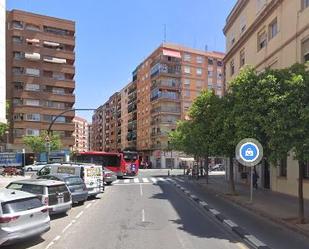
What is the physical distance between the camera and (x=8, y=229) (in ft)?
36.2

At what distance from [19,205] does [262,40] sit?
86.0ft

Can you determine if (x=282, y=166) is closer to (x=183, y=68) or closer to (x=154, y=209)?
(x=154, y=209)

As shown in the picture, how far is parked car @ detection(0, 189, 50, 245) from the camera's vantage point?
1105 centimetres

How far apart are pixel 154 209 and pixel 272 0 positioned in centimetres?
1691

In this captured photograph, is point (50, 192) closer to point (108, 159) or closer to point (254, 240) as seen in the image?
point (254, 240)

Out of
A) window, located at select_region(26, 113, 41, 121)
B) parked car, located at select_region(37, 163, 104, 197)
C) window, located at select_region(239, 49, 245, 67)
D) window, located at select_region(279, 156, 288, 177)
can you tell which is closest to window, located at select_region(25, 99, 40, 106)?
window, located at select_region(26, 113, 41, 121)

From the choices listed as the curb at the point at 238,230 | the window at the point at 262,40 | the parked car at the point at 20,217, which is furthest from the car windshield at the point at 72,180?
the window at the point at 262,40

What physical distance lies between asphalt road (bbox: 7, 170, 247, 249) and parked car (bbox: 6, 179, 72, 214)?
1.49 feet

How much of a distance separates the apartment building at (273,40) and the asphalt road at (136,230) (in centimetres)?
677

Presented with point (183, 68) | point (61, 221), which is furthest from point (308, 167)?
point (183, 68)

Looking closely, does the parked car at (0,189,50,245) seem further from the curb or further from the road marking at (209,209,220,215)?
the road marking at (209,209,220,215)

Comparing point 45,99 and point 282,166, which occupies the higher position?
point 45,99

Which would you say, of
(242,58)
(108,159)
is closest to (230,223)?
(242,58)

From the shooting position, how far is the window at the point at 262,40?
33.5m
